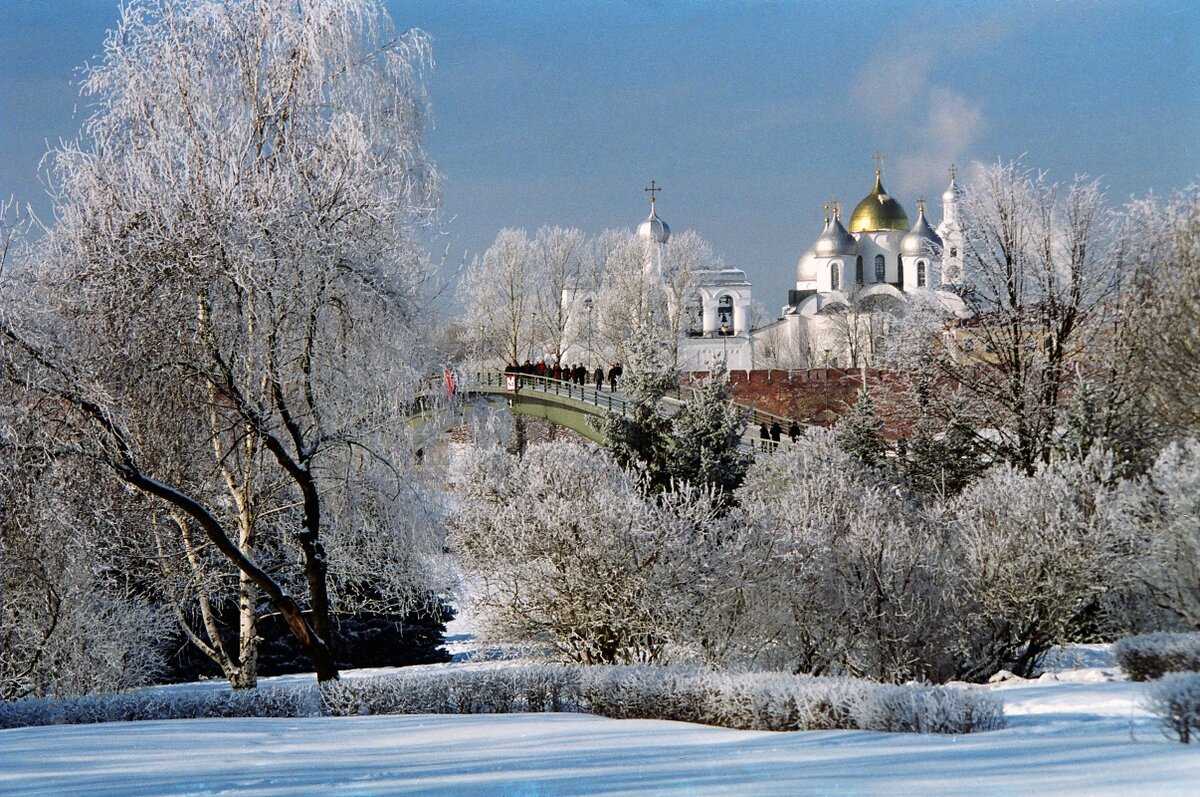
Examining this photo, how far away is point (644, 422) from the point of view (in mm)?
22750

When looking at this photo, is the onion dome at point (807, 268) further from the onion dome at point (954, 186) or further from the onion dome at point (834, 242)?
the onion dome at point (954, 186)

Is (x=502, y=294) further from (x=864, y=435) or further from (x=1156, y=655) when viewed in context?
(x=1156, y=655)

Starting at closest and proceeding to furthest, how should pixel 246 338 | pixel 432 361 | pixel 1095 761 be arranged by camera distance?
pixel 1095 761
pixel 246 338
pixel 432 361

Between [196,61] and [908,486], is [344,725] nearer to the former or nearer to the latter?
[196,61]

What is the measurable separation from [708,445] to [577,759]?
15839mm

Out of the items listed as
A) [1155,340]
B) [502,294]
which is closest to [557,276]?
[502,294]

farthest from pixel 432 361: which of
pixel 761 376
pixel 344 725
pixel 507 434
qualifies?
pixel 761 376

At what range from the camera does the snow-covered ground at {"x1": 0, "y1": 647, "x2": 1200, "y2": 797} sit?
5211 millimetres

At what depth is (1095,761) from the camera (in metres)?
5.46

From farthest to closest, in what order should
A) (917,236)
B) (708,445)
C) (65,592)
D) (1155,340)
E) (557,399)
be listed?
(917,236) < (557,399) < (708,445) < (1155,340) < (65,592)

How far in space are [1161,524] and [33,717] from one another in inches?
458

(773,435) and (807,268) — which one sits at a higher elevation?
(807,268)

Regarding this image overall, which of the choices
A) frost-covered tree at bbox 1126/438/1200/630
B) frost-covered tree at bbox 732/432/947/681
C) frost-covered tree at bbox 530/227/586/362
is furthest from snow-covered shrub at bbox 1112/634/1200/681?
frost-covered tree at bbox 530/227/586/362

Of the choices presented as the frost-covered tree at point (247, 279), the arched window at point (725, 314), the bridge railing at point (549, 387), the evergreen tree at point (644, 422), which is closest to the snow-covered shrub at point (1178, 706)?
the frost-covered tree at point (247, 279)
